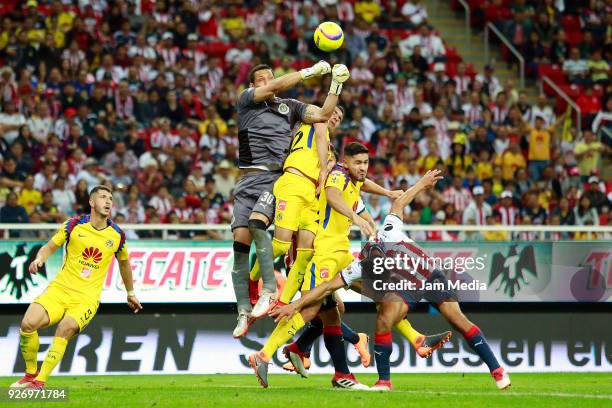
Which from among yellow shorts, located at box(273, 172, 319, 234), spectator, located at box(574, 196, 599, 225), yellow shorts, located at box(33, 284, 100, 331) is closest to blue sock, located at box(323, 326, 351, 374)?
yellow shorts, located at box(273, 172, 319, 234)

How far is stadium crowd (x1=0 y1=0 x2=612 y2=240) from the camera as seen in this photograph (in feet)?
71.9

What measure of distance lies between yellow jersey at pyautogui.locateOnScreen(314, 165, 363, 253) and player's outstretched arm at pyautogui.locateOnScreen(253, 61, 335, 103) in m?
1.01

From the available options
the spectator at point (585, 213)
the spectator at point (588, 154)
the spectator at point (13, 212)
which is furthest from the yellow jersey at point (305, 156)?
the spectator at point (588, 154)

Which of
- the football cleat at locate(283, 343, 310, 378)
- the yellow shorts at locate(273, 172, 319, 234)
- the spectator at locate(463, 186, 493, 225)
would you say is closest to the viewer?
the yellow shorts at locate(273, 172, 319, 234)

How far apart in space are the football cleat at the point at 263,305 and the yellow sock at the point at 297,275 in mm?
124

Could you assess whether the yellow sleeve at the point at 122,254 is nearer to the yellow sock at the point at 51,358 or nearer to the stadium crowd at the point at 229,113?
the yellow sock at the point at 51,358

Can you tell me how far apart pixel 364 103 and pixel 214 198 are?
4.83m

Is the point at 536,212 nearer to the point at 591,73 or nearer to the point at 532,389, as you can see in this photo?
the point at 591,73

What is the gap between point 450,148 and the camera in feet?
80.8

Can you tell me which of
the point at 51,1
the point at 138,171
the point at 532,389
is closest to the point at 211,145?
the point at 138,171

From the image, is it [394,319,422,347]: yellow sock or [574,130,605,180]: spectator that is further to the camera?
[574,130,605,180]: spectator

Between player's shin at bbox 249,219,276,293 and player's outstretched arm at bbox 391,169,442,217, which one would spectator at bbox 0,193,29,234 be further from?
player's outstretched arm at bbox 391,169,442,217

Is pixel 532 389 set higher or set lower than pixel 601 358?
higher

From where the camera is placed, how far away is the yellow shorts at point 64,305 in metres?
13.8
